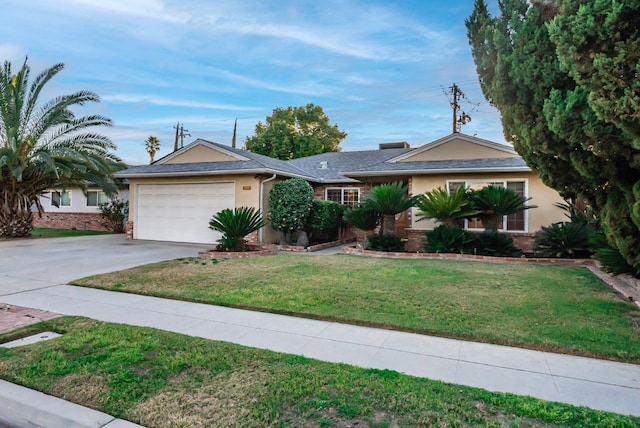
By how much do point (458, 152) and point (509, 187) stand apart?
2.15m

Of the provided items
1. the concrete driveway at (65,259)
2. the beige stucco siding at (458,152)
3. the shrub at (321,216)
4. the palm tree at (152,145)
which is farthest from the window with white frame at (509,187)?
the palm tree at (152,145)

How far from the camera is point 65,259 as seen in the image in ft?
34.0

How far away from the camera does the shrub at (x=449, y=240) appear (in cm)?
1112

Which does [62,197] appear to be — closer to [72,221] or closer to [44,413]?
[72,221]

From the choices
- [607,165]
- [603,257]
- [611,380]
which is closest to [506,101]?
[607,165]

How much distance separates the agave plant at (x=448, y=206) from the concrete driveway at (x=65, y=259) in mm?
7521

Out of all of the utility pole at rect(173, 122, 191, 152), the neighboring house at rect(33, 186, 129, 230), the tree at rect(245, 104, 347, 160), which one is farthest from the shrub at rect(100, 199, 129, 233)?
the utility pole at rect(173, 122, 191, 152)

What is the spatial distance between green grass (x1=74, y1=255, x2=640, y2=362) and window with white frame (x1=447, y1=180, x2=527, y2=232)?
3.25 m

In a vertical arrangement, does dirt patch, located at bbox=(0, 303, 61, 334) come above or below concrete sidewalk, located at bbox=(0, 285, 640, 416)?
above

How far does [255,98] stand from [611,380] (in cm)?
1980

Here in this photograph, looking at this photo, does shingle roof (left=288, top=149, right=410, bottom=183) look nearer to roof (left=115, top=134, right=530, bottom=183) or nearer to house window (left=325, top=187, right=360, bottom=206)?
roof (left=115, top=134, right=530, bottom=183)

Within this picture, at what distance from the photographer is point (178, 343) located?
411cm

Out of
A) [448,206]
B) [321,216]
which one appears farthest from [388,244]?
[321,216]

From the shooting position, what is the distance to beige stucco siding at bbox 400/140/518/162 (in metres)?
13.1
